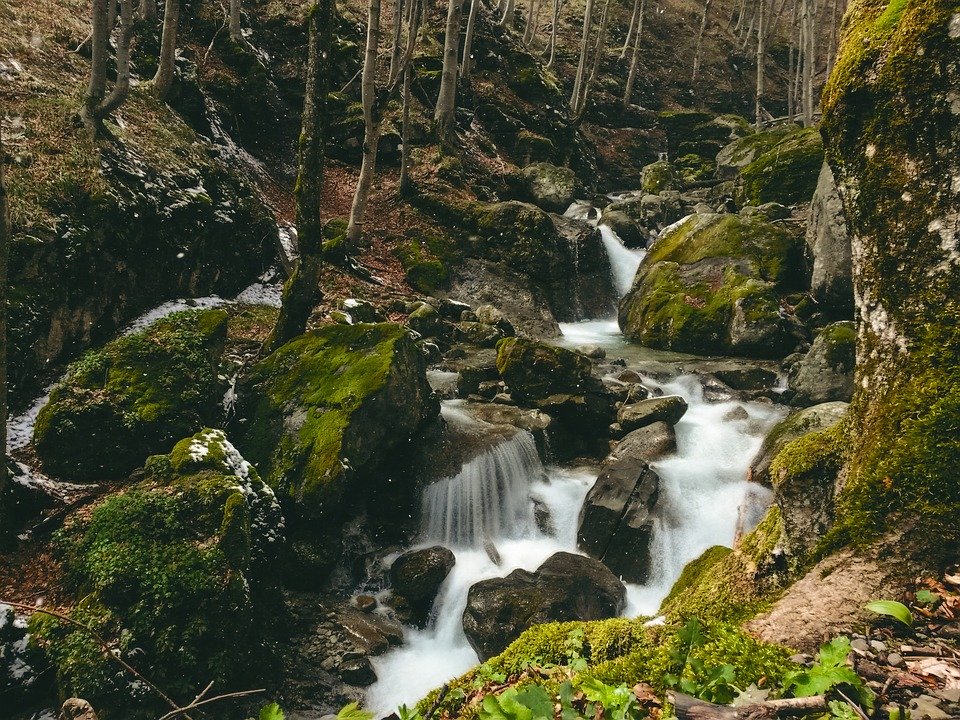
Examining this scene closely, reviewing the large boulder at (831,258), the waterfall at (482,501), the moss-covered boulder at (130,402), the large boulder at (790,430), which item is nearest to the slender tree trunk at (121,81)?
the moss-covered boulder at (130,402)

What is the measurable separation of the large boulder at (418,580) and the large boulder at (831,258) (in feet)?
31.9

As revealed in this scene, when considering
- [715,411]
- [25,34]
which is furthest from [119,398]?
[25,34]

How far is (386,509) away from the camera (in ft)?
27.2

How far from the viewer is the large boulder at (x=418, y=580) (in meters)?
7.15

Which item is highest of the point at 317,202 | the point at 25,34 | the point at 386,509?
the point at 25,34

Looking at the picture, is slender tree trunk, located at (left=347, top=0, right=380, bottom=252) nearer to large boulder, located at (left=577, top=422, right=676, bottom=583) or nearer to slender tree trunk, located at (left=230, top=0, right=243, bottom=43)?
slender tree trunk, located at (left=230, top=0, right=243, bottom=43)

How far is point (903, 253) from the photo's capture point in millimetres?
2609

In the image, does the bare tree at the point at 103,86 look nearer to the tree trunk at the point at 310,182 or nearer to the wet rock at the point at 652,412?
the tree trunk at the point at 310,182

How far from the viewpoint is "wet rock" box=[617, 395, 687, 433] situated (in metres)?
9.89

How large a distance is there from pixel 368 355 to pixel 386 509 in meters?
2.16

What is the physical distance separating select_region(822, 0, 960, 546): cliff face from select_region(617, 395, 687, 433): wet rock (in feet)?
23.4

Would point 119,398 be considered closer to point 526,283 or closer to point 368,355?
point 368,355

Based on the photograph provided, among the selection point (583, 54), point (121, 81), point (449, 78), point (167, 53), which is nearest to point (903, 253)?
point (121, 81)

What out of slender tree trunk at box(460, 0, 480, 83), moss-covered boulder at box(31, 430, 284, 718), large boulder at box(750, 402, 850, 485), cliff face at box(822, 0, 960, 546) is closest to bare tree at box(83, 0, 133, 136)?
moss-covered boulder at box(31, 430, 284, 718)
